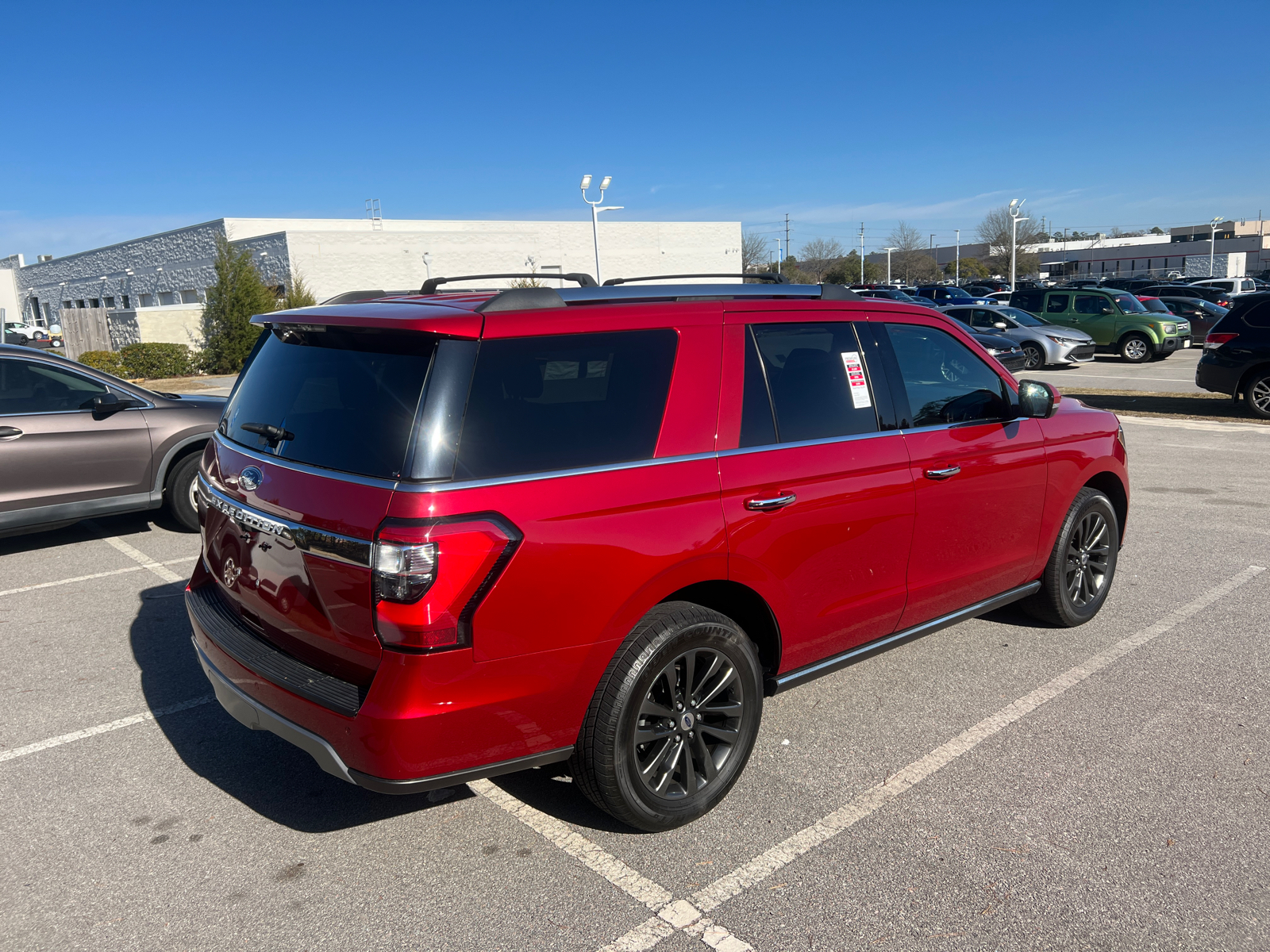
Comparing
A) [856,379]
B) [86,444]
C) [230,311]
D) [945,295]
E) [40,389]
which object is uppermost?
[230,311]

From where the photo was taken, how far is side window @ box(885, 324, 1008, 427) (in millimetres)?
4152

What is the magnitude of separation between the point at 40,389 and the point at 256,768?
474 centimetres

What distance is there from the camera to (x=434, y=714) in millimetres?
2715

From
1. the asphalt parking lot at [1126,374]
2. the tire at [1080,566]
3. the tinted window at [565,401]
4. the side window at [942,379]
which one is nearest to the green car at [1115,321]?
the asphalt parking lot at [1126,374]

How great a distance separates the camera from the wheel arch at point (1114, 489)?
206 inches

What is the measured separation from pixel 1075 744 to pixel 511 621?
2.56 metres

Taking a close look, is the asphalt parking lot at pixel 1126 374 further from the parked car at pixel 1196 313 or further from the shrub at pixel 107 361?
the shrub at pixel 107 361

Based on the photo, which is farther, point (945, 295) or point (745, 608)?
point (945, 295)

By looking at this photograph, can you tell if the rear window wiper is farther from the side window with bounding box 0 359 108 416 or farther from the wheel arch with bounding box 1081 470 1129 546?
the side window with bounding box 0 359 108 416

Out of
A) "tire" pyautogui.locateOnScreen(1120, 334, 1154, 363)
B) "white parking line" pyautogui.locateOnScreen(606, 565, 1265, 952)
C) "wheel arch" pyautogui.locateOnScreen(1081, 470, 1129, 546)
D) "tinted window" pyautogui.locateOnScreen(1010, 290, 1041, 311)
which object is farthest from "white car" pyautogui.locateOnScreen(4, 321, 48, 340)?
"white parking line" pyautogui.locateOnScreen(606, 565, 1265, 952)

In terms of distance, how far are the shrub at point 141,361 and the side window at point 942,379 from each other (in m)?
25.5

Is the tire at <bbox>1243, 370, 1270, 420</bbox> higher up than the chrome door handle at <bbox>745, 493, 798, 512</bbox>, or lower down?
lower down

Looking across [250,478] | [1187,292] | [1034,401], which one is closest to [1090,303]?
[1187,292]

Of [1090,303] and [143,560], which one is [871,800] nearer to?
[143,560]
